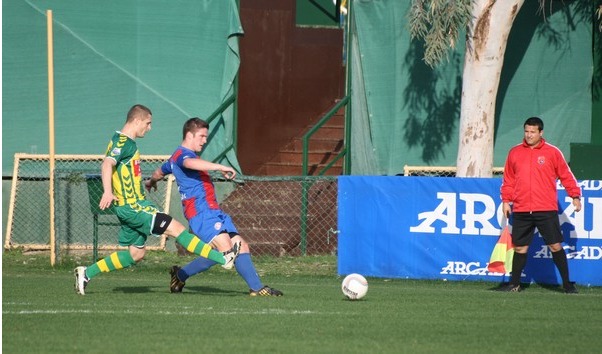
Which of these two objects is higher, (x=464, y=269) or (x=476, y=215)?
(x=476, y=215)

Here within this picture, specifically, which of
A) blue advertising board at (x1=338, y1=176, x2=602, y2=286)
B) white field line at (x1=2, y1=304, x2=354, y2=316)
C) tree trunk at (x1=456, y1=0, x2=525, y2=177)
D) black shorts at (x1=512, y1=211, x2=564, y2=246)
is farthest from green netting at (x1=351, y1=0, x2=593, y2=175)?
white field line at (x1=2, y1=304, x2=354, y2=316)

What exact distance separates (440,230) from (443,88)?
17.7ft

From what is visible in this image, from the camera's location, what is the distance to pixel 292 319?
10.2m

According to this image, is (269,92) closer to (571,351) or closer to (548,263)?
(548,263)

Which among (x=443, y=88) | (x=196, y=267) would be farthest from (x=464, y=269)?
(x=443, y=88)

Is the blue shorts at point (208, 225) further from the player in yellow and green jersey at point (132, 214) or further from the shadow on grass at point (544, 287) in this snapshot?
the shadow on grass at point (544, 287)

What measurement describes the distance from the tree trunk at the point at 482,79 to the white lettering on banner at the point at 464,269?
3.91m

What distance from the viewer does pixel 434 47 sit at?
18.7 m

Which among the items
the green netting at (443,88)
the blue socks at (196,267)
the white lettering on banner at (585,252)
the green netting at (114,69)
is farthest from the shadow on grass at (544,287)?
the green netting at (114,69)

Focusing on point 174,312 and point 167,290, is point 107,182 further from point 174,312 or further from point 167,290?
point 167,290

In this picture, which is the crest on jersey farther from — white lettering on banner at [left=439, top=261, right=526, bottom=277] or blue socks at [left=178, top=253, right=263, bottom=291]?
blue socks at [left=178, top=253, right=263, bottom=291]

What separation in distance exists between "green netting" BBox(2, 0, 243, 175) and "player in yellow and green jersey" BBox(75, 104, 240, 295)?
8.10 m

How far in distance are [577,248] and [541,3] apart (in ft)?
20.8

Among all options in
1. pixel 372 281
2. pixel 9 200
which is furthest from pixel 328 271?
pixel 9 200
